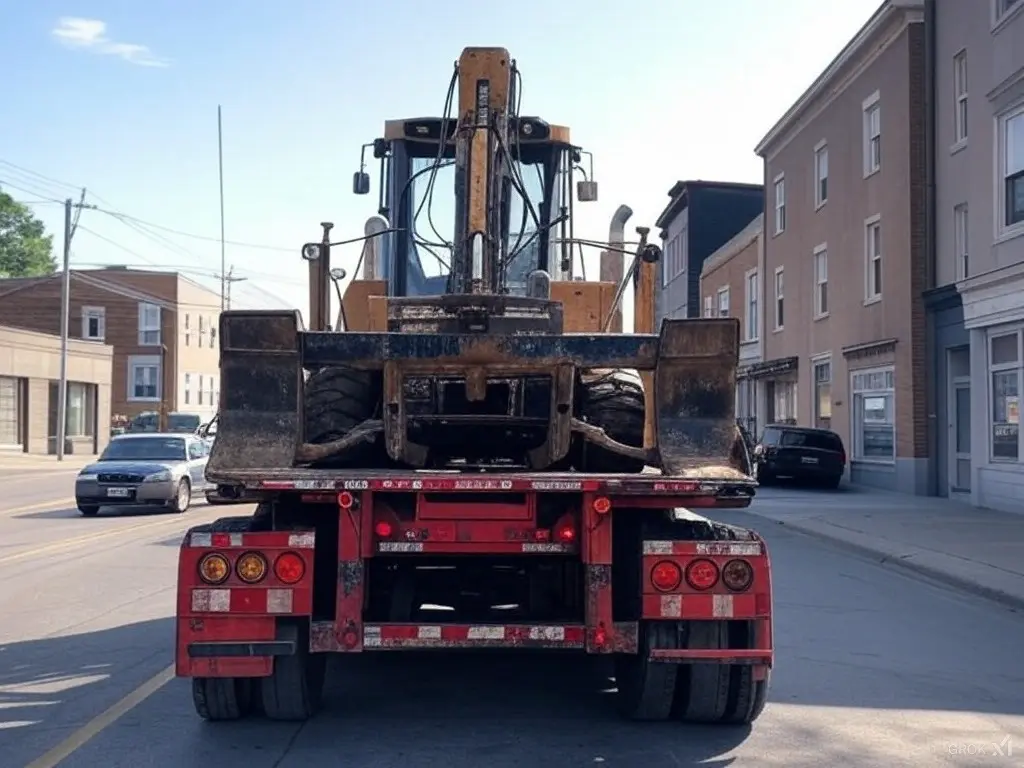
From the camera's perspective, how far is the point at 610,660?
8500 mm

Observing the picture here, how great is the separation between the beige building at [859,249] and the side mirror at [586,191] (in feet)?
54.8

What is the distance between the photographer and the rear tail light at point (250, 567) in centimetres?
623

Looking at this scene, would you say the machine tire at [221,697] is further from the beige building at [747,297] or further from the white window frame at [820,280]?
the beige building at [747,297]

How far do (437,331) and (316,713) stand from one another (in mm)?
2335

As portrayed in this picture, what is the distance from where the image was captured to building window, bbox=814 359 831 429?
103 feet

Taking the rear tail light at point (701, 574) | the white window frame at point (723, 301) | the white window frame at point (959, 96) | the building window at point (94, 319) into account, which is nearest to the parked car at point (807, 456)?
the white window frame at point (959, 96)

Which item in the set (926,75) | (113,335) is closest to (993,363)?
(926,75)

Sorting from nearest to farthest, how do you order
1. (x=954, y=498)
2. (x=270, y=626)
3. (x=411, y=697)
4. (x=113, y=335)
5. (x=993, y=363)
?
1. (x=270, y=626)
2. (x=411, y=697)
3. (x=993, y=363)
4. (x=954, y=498)
5. (x=113, y=335)

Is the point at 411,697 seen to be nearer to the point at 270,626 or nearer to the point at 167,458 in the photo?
the point at 270,626

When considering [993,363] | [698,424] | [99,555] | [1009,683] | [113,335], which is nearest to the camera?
[698,424]

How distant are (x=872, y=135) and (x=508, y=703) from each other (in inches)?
901

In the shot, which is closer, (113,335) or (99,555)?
(99,555)

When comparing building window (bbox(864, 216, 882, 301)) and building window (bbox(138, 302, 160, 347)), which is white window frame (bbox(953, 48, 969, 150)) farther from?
building window (bbox(138, 302, 160, 347))

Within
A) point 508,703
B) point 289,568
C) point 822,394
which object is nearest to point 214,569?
point 289,568
